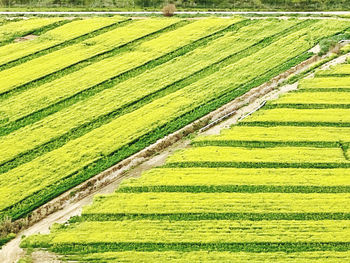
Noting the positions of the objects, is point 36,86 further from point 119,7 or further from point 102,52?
point 119,7

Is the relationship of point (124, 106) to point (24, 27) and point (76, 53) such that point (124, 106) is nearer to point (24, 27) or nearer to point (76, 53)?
point (76, 53)

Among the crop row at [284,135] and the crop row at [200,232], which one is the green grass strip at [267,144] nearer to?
the crop row at [284,135]

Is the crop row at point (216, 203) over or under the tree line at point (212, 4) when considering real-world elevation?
under

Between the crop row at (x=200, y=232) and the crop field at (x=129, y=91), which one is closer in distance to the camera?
the crop row at (x=200, y=232)

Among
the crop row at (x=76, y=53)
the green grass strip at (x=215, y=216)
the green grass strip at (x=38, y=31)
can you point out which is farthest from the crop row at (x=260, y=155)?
the green grass strip at (x=38, y=31)

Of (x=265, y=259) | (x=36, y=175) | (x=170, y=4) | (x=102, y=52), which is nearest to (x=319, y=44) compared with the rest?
(x=170, y=4)

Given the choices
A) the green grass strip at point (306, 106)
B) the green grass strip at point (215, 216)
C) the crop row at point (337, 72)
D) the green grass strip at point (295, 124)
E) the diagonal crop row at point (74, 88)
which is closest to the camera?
the green grass strip at point (215, 216)

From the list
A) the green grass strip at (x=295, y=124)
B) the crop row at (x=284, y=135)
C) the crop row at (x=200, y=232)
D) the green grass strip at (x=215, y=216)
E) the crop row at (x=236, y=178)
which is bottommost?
the crop row at (x=200, y=232)
